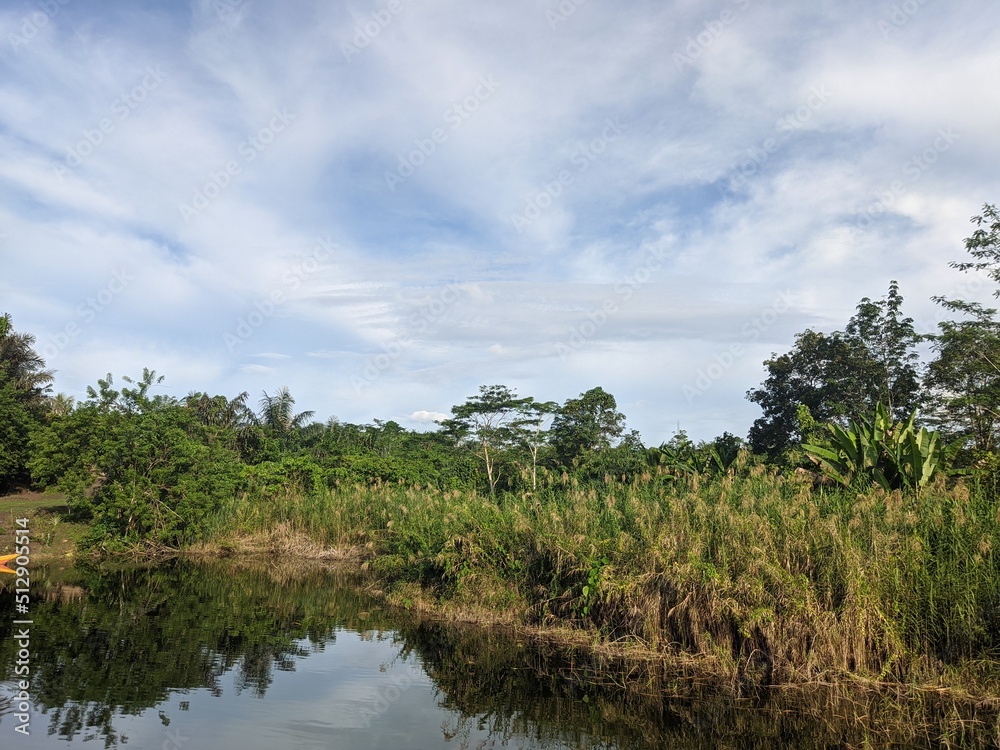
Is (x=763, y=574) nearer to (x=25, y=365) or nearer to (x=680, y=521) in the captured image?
(x=680, y=521)

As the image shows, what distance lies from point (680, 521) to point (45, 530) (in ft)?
56.7

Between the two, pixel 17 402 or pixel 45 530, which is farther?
pixel 17 402

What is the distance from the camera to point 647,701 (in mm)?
7332

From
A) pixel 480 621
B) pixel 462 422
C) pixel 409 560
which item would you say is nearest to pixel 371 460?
pixel 462 422

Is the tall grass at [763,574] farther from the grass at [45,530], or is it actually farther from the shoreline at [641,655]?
the grass at [45,530]

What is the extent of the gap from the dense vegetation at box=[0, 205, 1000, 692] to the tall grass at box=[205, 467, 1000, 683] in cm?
3

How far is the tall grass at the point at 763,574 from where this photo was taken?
24.1 feet

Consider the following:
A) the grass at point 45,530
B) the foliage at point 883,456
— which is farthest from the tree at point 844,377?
the grass at point 45,530

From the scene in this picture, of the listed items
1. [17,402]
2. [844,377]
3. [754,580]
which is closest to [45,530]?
[17,402]

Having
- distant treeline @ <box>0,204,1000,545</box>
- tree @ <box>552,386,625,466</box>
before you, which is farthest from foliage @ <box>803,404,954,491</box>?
tree @ <box>552,386,625,466</box>

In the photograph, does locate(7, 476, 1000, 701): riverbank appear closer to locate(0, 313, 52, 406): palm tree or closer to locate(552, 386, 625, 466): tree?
locate(552, 386, 625, 466): tree

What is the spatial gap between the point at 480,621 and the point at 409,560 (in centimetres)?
248

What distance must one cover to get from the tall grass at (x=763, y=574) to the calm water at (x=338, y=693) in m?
0.62

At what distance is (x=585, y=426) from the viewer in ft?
103
